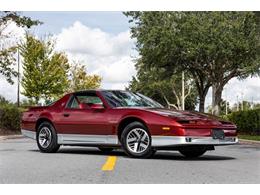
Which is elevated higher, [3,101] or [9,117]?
[3,101]

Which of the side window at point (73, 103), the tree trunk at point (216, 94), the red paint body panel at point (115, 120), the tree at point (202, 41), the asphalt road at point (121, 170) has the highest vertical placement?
the tree at point (202, 41)

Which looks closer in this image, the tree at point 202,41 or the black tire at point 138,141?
the black tire at point 138,141

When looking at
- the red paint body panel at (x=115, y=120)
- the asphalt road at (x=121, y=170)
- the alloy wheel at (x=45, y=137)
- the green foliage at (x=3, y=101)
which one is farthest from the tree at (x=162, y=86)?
the asphalt road at (x=121, y=170)

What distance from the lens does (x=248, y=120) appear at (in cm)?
2780

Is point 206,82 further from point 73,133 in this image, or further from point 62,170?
point 62,170

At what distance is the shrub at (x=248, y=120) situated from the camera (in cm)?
2695

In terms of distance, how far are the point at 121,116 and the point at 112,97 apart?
739mm

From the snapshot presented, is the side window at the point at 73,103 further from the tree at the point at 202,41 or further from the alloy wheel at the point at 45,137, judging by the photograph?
the tree at the point at 202,41

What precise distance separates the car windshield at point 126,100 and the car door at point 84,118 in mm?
197

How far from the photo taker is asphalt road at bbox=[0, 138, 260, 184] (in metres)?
8.05

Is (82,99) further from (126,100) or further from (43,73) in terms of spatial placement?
(43,73)

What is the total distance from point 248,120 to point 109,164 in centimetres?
1852

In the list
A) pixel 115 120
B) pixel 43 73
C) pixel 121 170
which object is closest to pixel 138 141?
pixel 115 120
